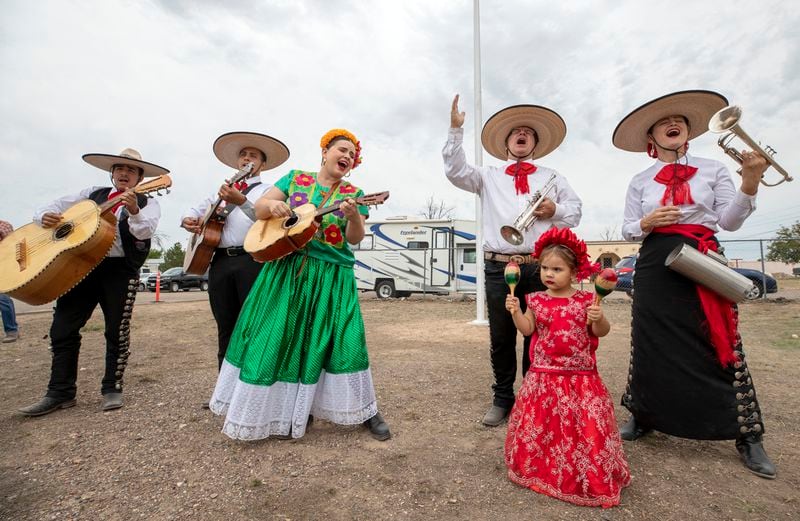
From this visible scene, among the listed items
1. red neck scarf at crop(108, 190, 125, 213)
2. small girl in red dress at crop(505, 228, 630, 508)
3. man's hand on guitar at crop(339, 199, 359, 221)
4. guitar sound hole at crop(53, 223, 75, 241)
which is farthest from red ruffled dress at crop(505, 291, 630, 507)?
guitar sound hole at crop(53, 223, 75, 241)

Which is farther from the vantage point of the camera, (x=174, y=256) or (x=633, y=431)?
(x=174, y=256)

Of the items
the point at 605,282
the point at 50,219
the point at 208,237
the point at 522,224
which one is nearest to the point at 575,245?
the point at 605,282

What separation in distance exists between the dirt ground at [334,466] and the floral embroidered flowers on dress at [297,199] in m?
1.65

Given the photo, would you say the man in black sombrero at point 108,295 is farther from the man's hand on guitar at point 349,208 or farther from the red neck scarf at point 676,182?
the red neck scarf at point 676,182

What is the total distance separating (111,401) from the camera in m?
3.55

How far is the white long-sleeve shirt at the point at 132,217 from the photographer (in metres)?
3.46

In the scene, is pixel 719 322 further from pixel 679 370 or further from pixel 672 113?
pixel 672 113

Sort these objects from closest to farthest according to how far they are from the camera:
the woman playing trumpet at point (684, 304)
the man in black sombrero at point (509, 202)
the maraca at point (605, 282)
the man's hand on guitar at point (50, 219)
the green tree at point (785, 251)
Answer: the maraca at point (605, 282)
the woman playing trumpet at point (684, 304)
the man in black sombrero at point (509, 202)
the man's hand on guitar at point (50, 219)
the green tree at point (785, 251)

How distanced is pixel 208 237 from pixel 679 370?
11.7 ft

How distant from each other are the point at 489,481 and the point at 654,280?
166cm

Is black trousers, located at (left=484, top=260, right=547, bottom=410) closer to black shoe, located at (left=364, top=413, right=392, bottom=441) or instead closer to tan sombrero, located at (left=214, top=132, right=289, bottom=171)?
black shoe, located at (left=364, top=413, right=392, bottom=441)

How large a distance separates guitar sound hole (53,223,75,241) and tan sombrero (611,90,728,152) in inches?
166

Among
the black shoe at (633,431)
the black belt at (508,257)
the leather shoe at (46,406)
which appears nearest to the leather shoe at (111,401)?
the leather shoe at (46,406)

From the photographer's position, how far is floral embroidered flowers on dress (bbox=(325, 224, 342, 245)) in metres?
3.03
